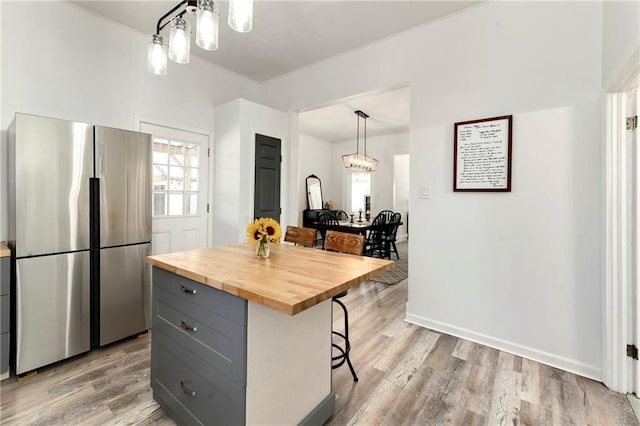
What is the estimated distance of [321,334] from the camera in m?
1.52

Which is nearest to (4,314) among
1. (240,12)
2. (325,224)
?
(240,12)

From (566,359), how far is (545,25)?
8.03 feet

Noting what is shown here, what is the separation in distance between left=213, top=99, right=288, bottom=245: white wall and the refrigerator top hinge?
3.27 metres

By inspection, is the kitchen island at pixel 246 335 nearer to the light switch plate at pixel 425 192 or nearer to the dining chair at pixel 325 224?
the light switch plate at pixel 425 192

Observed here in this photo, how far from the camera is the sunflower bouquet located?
1.67 metres

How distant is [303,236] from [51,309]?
182 cm

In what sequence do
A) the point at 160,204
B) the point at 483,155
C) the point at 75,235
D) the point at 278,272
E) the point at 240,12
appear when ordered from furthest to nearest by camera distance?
the point at 160,204 < the point at 483,155 < the point at 75,235 < the point at 278,272 < the point at 240,12

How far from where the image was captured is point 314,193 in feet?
25.1

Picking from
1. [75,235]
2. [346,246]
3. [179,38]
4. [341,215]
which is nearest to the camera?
[179,38]

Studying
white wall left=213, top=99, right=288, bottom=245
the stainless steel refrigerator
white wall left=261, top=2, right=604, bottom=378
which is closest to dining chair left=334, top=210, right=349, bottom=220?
white wall left=213, top=99, right=288, bottom=245

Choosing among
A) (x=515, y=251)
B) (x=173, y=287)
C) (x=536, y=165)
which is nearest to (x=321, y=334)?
(x=173, y=287)

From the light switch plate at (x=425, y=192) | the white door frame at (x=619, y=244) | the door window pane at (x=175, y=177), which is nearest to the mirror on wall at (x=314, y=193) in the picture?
the door window pane at (x=175, y=177)

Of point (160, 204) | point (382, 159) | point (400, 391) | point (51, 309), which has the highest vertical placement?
point (382, 159)

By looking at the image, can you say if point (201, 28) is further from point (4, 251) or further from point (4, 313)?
point (4, 313)
